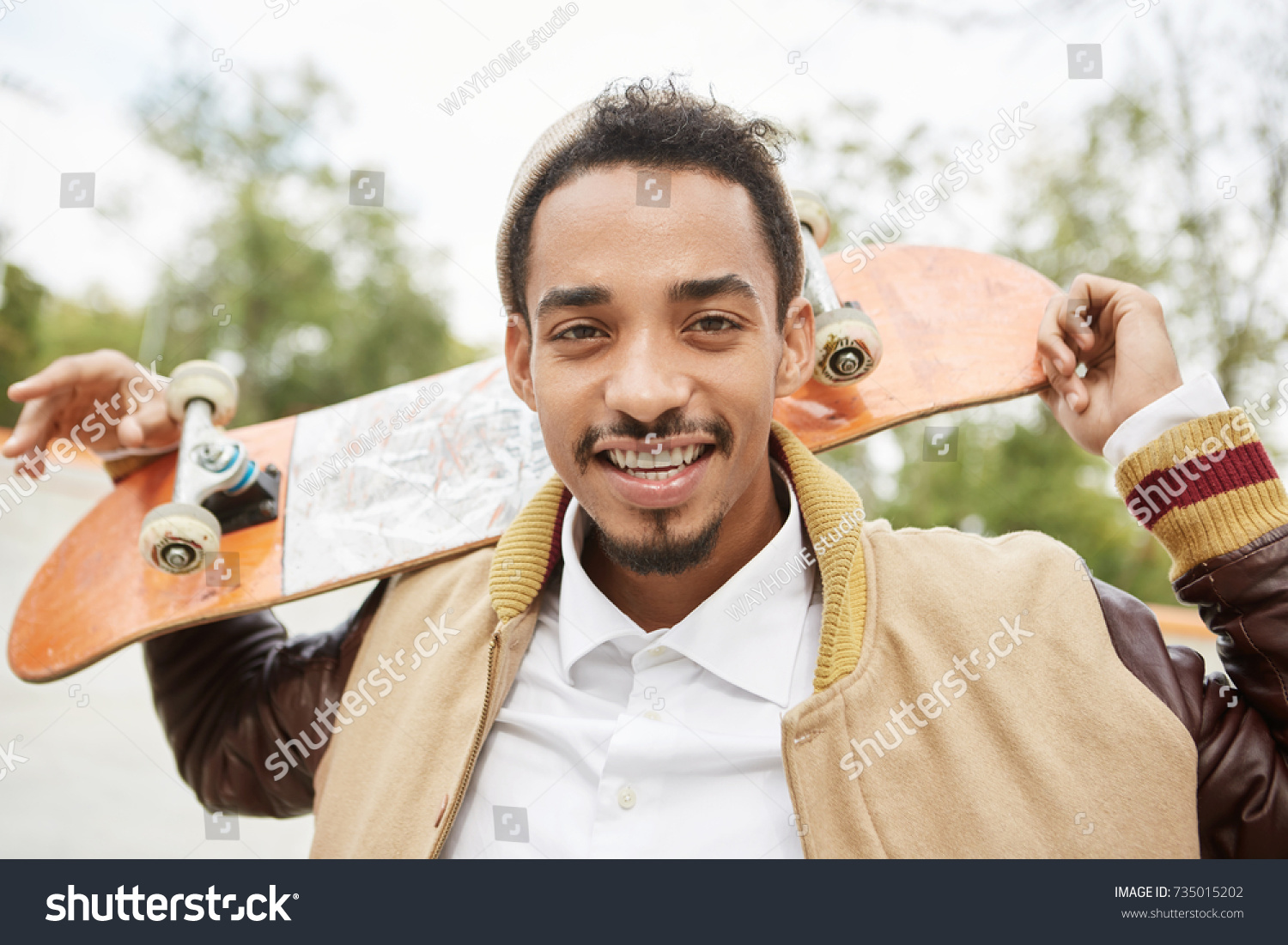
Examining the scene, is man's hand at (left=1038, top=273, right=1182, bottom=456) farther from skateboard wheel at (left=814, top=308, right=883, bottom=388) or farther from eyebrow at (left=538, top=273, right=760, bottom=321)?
eyebrow at (left=538, top=273, right=760, bottom=321)

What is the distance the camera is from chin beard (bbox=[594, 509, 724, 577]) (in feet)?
5.02

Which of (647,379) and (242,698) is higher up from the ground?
(647,379)

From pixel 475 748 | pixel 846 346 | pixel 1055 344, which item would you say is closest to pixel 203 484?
pixel 475 748

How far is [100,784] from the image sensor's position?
18.0 feet

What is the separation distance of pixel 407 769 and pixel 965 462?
221 inches

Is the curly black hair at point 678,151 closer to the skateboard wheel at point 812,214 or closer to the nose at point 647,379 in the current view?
the skateboard wheel at point 812,214

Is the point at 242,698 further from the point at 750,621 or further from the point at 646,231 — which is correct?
the point at 646,231

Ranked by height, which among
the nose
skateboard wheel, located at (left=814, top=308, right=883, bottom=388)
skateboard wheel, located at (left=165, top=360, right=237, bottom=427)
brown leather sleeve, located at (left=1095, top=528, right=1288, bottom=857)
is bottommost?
brown leather sleeve, located at (left=1095, top=528, right=1288, bottom=857)

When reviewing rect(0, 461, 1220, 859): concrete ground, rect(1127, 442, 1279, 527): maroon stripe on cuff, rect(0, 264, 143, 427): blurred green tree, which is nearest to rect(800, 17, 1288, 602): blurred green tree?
rect(0, 461, 1220, 859): concrete ground

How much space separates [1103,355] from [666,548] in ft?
Result: 3.10

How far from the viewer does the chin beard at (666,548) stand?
1530 millimetres

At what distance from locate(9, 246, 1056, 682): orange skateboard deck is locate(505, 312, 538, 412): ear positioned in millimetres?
251

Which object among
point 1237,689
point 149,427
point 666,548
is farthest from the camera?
point 149,427
